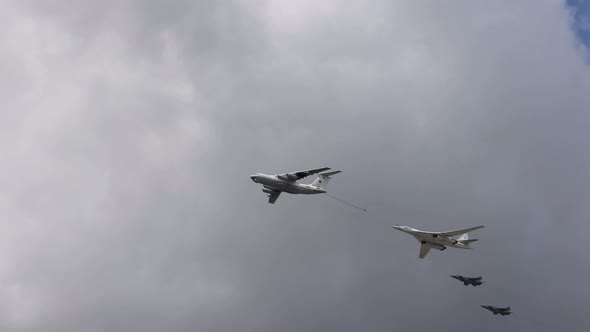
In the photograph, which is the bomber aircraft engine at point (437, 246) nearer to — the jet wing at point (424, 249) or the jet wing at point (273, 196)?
the jet wing at point (424, 249)

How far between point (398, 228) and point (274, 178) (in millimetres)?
20613

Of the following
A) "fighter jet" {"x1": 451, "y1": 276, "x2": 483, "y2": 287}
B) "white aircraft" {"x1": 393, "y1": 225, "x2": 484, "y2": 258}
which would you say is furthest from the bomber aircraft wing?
"fighter jet" {"x1": 451, "y1": 276, "x2": 483, "y2": 287}

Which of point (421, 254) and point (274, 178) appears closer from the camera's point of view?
point (274, 178)

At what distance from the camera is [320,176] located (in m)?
90.8

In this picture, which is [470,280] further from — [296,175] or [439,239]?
[296,175]

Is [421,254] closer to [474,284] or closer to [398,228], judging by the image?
[398,228]

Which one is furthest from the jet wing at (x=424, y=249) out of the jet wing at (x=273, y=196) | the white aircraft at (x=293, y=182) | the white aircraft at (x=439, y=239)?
the jet wing at (x=273, y=196)

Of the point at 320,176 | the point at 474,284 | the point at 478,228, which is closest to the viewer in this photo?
the point at 478,228

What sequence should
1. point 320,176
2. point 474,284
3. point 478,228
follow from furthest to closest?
point 474,284 → point 320,176 → point 478,228

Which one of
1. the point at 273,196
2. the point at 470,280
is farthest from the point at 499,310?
the point at 273,196

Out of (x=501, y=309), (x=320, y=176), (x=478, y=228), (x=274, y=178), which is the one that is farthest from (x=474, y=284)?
(x=274, y=178)

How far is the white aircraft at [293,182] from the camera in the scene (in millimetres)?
86062

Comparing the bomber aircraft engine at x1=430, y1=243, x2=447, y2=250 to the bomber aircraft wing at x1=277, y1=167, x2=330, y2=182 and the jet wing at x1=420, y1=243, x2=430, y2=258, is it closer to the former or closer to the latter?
the jet wing at x1=420, y1=243, x2=430, y2=258

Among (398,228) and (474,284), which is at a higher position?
(398,228)
